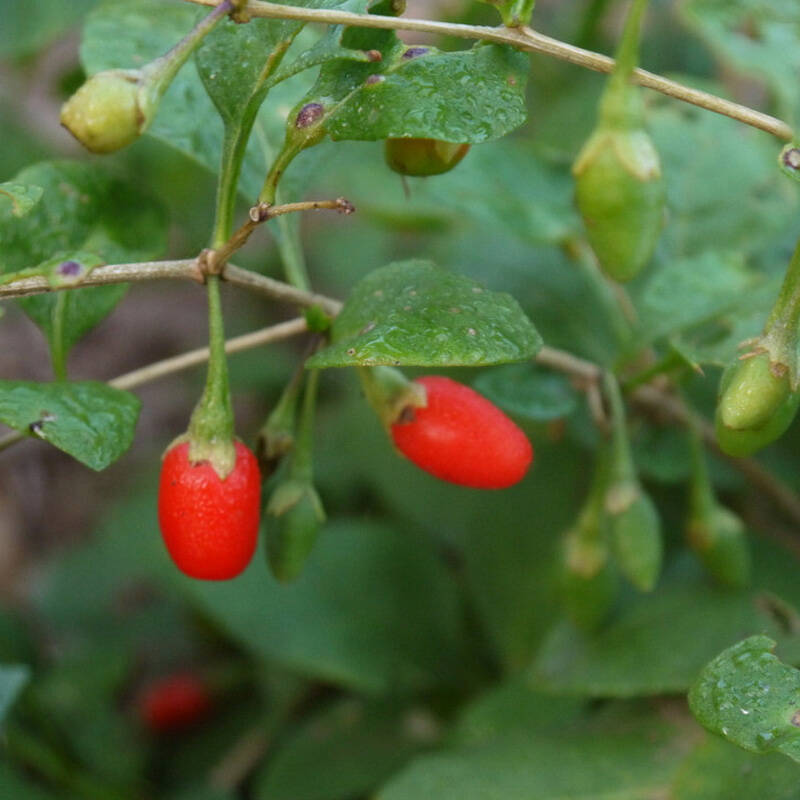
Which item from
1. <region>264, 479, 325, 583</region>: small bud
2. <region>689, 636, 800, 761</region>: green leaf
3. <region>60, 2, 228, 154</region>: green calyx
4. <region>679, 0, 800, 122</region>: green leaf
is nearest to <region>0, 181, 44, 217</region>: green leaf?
<region>60, 2, 228, 154</region>: green calyx

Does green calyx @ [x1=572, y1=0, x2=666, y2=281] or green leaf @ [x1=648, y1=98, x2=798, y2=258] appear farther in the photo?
green leaf @ [x1=648, y1=98, x2=798, y2=258]

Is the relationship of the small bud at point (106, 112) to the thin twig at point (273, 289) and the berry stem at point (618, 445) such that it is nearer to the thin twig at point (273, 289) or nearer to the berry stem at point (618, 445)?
the thin twig at point (273, 289)

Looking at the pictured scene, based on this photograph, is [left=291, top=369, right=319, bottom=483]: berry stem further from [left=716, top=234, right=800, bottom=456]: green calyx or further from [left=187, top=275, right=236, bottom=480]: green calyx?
[left=716, top=234, right=800, bottom=456]: green calyx

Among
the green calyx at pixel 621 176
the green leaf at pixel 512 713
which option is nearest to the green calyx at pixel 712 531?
the green leaf at pixel 512 713

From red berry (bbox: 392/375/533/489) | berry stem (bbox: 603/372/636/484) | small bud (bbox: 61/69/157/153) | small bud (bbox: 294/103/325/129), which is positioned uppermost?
small bud (bbox: 61/69/157/153)

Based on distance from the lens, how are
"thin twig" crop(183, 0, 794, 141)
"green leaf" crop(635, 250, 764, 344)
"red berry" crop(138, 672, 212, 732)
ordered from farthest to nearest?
1. "red berry" crop(138, 672, 212, 732)
2. "green leaf" crop(635, 250, 764, 344)
3. "thin twig" crop(183, 0, 794, 141)


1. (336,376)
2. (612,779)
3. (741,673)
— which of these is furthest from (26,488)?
(741,673)

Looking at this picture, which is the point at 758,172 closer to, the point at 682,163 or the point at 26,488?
the point at 682,163
